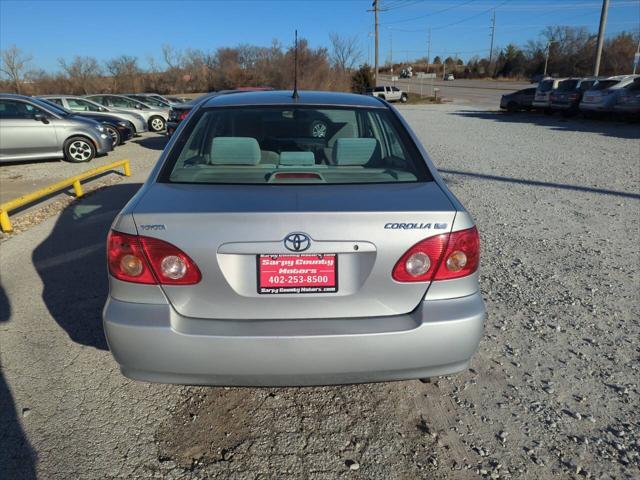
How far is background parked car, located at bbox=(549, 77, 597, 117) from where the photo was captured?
2125 cm

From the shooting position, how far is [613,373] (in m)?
2.89

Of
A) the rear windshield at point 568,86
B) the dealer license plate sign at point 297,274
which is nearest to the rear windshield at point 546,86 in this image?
the rear windshield at point 568,86

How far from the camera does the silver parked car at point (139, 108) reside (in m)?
18.7

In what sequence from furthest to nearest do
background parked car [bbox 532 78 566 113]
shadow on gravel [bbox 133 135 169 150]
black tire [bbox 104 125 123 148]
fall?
background parked car [bbox 532 78 566 113] < shadow on gravel [bbox 133 135 169 150] < black tire [bbox 104 125 123 148]

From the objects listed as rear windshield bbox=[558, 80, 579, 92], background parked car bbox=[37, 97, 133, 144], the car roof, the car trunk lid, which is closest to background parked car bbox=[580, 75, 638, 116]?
rear windshield bbox=[558, 80, 579, 92]

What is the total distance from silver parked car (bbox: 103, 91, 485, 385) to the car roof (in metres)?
1.06

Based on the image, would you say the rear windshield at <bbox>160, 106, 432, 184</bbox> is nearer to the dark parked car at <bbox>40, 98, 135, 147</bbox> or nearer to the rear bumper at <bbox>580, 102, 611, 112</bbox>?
the dark parked car at <bbox>40, 98, 135, 147</bbox>

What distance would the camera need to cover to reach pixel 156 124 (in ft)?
64.9

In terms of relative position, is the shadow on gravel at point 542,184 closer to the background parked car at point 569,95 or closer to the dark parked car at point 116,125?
the dark parked car at point 116,125

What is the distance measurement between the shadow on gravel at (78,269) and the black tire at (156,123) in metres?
13.5

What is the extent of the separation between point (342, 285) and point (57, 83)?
6609 centimetres

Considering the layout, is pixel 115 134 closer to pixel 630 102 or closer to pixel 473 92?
pixel 630 102

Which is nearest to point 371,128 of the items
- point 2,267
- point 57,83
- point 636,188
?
point 2,267

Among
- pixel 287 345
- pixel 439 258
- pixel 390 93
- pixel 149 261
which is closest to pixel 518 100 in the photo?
pixel 390 93
